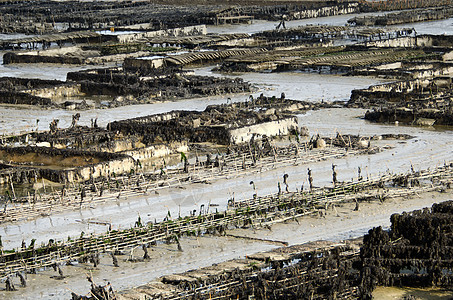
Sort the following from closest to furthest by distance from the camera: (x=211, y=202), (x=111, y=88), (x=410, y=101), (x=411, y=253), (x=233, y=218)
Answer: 1. (x=411, y=253)
2. (x=233, y=218)
3. (x=211, y=202)
4. (x=410, y=101)
5. (x=111, y=88)

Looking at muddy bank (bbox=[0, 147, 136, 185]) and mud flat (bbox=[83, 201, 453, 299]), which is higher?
muddy bank (bbox=[0, 147, 136, 185])

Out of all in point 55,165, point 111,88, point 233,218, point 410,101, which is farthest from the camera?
point 111,88

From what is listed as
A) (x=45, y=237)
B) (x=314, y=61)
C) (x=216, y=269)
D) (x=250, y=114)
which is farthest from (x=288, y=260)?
(x=314, y=61)

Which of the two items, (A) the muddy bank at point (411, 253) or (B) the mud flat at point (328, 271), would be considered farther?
(A) the muddy bank at point (411, 253)

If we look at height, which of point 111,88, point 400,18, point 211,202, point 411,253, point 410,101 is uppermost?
point 400,18

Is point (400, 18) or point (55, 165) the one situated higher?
point (400, 18)

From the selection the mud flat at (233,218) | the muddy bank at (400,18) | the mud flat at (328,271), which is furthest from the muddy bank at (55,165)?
the muddy bank at (400,18)

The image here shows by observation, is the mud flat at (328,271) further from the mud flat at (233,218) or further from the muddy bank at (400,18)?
the muddy bank at (400,18)

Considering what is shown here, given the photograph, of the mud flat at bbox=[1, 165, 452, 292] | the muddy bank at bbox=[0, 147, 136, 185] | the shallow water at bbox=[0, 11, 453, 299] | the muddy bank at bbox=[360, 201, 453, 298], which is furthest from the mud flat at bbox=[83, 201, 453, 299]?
the muddy bank at bbox=[0, 147, 136, 185]

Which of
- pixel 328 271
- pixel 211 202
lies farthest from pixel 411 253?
pixel 211 202

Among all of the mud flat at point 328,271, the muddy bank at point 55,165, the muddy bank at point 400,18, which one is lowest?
the mud flat at point 328,271

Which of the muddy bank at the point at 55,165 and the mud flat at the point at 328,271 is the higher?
the muddy bank at the point at 55,165

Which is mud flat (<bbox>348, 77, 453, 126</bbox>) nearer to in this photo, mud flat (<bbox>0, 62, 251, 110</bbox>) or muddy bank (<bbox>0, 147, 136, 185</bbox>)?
mud flat (<bbox>0, 62, 251, 110</bbox>)

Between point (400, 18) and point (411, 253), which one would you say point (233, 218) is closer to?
point (411, 253)
